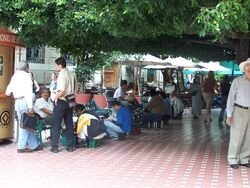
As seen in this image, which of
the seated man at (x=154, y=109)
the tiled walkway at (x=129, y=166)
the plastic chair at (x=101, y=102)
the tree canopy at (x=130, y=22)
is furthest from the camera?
the plastic chair at (x=101, y=102)

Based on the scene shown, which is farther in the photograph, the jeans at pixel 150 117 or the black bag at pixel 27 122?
the jeans at pixel 150 117

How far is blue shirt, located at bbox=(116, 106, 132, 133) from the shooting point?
11.4 m

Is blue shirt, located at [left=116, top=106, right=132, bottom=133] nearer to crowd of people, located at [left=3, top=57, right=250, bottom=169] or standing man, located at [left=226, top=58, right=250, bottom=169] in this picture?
crowd of people, located at [left=3, top=57, right=250, bottom=169]

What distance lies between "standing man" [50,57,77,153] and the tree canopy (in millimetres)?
844

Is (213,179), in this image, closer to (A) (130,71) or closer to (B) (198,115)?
(B) (198,115)

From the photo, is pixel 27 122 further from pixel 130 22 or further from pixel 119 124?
pixel 130 22

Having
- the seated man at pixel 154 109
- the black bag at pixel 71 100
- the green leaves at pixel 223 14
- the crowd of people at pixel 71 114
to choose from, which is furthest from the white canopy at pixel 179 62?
the green leaves at pixel 223 14

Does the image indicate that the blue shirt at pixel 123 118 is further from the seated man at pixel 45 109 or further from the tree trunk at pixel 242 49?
the tree trunk at pixel 242 49

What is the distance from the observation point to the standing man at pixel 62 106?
9.19 meters

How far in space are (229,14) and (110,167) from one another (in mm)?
3566

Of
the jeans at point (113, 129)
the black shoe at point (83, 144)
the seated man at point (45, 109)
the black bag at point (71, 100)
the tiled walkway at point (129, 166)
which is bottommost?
the tiled walkway at point (129, 166)

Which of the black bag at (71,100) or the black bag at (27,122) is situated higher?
the black bag at (71,100)

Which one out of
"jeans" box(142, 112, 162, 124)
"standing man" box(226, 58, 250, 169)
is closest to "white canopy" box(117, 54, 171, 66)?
"jeans" box(142, 112, 162, 124)

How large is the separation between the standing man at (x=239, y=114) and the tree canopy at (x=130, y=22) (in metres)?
0.89
